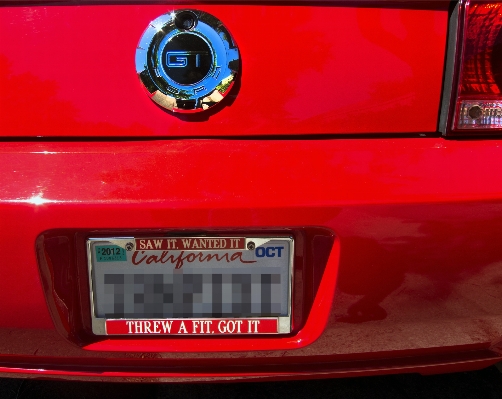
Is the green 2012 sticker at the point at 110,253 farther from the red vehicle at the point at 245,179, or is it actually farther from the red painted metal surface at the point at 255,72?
the red painted metal surface at the point at 255,72

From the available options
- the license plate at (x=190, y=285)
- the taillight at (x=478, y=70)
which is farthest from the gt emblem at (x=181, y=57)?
the taillight at (x=478, y=70)

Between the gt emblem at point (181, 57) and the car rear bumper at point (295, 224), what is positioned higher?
the gt emblem at point (181, 57)

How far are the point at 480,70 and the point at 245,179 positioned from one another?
1.91 ft

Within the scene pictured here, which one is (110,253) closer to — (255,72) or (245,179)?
(245,179)

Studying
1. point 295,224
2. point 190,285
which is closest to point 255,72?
point 295,224

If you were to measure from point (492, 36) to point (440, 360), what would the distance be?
759 mm

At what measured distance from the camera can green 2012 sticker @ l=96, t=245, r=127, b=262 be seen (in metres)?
1.11

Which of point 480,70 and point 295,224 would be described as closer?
point 295,224

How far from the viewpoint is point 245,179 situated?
109 cm

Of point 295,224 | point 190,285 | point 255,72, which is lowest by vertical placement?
point 190,285

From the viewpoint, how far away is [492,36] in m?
1.15

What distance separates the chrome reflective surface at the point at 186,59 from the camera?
1097mm

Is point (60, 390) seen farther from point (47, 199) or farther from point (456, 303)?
point (456, 303)

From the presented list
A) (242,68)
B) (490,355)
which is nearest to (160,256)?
(242,68)
